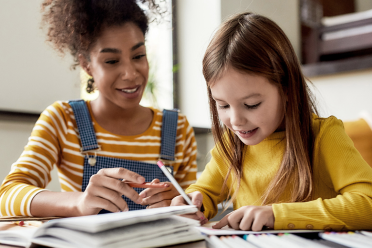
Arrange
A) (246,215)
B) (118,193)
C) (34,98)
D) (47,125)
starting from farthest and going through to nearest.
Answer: (34,98)
(47,125)
(118,193)
(246,215)

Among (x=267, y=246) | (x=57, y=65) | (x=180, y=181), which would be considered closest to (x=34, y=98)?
(x=57, y=65)

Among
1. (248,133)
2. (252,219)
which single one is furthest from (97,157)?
(252,219)

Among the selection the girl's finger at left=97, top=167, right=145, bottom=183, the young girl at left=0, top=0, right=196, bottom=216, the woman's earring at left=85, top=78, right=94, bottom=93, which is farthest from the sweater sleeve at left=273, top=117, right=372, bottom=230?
the woman's earring at left=85, top=78, right=94, bottom=93

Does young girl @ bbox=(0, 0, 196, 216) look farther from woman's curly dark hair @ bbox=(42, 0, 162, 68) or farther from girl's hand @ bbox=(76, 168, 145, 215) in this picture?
girl's hand @ bbox=(76, 168, 145, 215)

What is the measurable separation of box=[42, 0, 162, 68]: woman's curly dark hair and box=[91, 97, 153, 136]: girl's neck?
0.59 ft

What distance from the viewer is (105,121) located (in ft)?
4.09

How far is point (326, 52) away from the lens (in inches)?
84.2

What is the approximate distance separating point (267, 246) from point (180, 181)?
83 cm

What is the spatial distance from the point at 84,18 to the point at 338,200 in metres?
0.93

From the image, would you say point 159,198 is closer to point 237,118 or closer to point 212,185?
point 212,185

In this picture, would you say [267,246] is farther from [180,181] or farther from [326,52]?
[326,52]

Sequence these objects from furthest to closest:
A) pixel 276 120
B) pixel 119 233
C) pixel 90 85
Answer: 1. pixel 90 85
2. pixel 276 120
3. pixel 119 233

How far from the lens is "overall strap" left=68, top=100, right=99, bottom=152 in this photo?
1160 mm

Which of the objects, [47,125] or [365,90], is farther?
[365,90]
